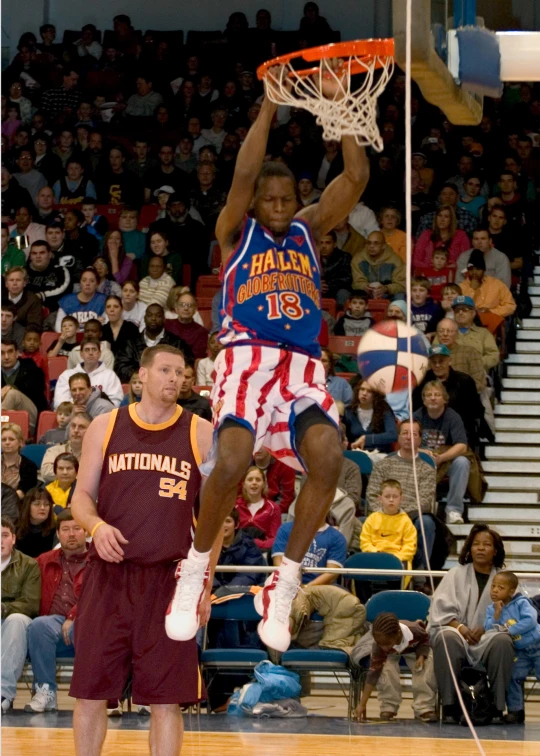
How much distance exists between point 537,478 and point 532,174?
5056 mm

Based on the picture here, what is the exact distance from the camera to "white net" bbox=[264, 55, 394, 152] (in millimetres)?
4785

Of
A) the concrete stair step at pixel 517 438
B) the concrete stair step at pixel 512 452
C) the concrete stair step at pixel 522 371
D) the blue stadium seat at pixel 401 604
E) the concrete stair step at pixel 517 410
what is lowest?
the blue stadium seat at pixel 401 604

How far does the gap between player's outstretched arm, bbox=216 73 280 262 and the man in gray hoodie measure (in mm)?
6119

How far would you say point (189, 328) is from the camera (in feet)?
41.0

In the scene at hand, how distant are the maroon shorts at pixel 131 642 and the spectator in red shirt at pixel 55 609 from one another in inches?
117

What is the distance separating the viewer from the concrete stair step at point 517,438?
12.0 metres

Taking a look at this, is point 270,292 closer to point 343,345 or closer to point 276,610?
point 276,610

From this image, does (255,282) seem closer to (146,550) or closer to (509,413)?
(146,550)

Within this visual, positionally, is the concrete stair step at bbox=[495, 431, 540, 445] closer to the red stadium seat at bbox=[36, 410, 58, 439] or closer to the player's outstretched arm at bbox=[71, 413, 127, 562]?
the red stadium seat at bbox=[36, 410, 58, 439]

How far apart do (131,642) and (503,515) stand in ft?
20.4

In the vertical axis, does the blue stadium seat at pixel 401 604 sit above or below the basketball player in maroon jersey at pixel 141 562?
below

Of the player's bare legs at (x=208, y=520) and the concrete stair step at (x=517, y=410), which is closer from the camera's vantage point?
the player's bare legs at (x=208, y=520)

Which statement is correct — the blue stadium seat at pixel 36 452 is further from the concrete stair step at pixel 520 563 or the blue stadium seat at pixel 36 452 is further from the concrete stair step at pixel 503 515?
the concrete stair step at pixel 503 515

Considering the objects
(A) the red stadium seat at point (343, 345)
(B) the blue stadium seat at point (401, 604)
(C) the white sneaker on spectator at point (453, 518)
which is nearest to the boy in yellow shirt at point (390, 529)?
(B) the blue stadium seat at point (401, 604)
